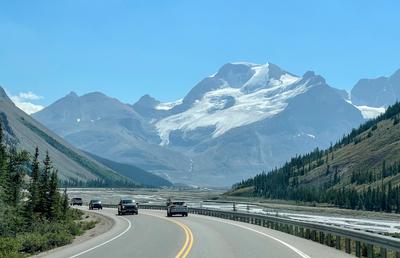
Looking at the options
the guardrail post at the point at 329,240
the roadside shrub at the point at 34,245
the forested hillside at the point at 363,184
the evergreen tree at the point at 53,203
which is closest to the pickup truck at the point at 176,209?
the evergreen tree at the point at 53,203

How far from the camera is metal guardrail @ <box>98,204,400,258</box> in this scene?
1988 centimetres

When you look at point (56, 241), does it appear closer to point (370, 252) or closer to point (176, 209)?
point (370, 252)

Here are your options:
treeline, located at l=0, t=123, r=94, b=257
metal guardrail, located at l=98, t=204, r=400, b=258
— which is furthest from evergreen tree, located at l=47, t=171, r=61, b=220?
metal guardrail, located at l=98, t=204, r=400, b=258

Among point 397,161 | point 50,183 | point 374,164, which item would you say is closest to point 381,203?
point 397,161

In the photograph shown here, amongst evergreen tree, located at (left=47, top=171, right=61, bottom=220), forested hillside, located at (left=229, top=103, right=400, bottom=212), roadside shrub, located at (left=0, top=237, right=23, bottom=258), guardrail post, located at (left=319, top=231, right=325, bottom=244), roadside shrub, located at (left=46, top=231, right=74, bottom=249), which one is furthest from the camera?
forested hillside, located at (left=229, top=103, right=400, bottom=212)

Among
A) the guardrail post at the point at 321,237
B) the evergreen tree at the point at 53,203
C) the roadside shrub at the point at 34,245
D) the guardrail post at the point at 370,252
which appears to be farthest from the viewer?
the evergreen tree at the point at 53,203

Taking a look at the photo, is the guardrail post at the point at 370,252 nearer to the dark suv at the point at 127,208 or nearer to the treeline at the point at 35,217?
the treeline at the point at 35,217

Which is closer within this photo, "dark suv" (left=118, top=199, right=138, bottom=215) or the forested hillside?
"dark suv" (left=118, top=199, right=138, bottom=215)

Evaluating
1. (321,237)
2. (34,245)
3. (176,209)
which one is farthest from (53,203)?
(321,237)

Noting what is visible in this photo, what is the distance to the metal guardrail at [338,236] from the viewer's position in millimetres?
19875

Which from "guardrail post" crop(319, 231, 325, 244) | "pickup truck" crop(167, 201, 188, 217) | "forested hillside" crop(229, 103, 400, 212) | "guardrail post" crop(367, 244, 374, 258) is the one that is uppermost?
"forested hillside" crop(229, 103, 400, 212)

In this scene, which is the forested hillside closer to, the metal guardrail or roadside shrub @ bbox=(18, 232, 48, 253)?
the metal guardrail

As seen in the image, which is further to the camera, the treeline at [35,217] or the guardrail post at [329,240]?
the treeline at [35,217]

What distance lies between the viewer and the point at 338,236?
2586cm
